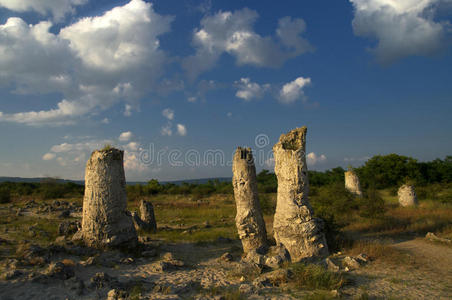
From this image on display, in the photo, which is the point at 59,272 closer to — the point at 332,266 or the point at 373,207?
the point at 332,266

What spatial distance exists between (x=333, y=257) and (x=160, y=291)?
5038mm

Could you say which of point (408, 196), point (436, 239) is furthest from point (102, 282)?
point (408, 196)

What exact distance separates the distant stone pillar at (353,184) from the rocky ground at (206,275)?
10902mm

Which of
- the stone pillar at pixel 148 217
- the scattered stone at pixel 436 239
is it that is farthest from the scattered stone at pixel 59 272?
the scattered stone at pixel 436 239

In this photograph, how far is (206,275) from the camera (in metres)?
6.81

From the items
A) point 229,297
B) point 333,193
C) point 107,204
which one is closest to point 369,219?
point 333,193

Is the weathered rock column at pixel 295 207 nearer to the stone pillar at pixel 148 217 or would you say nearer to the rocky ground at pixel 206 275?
the rocky ground at pixel 206 275

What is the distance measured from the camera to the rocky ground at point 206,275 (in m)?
5.46

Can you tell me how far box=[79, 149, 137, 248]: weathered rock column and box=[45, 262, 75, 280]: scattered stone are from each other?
210 cm

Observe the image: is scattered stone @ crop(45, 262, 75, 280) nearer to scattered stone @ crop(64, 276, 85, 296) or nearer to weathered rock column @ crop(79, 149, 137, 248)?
scattered stone @ crop(64, 276, 85, 296)

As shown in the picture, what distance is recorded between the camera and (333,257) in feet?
25.6

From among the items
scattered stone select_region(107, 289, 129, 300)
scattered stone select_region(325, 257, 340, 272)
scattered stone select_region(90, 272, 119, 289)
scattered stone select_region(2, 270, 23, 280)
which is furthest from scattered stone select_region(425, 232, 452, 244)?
scattered stone select_region(2, 270, 23, 280)

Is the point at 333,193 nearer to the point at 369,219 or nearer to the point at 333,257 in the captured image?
the point at 369,219

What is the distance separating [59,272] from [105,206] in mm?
2712
